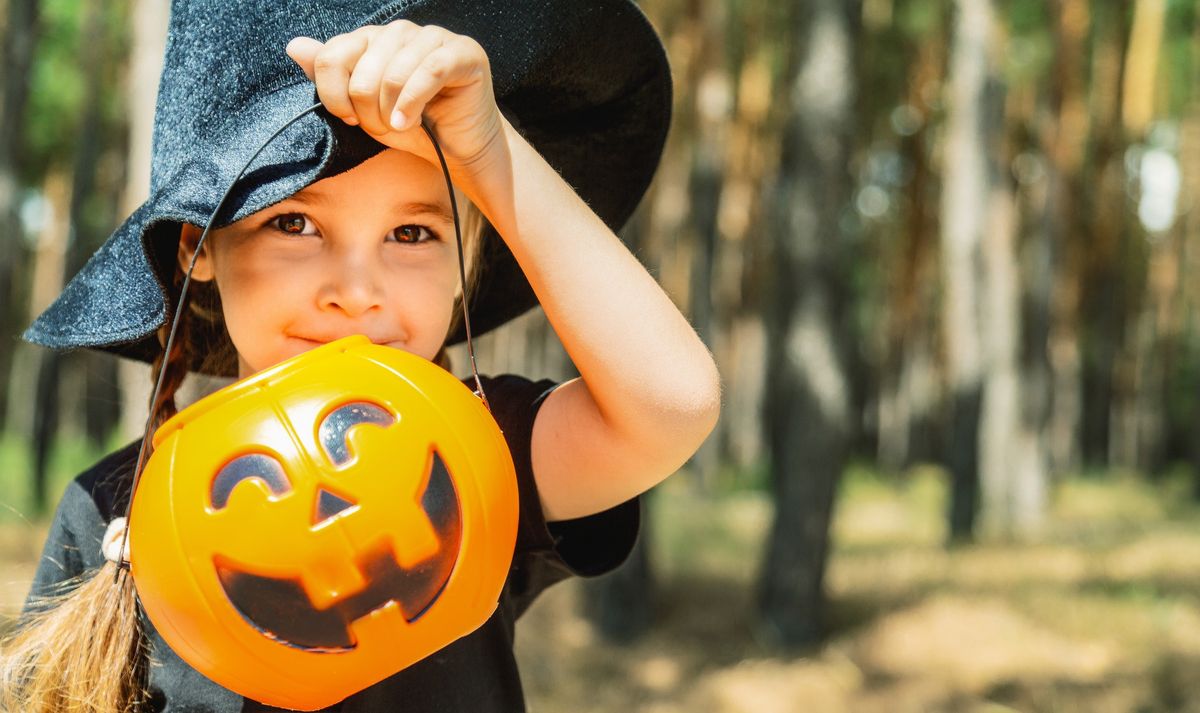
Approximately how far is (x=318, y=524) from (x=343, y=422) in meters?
0.11

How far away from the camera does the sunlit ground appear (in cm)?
596


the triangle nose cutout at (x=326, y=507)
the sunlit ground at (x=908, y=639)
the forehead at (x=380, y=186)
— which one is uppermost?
the forehead at (x=380, y=186)

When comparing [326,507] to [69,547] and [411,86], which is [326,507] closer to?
[411,86]

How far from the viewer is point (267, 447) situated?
3.75ft

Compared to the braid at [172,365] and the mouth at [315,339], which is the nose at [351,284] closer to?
the mouth at [315,339]

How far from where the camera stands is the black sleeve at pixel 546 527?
1594 millimetres

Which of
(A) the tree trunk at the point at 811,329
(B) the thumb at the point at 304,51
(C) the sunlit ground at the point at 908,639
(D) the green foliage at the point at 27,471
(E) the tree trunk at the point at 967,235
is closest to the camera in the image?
(B) the thumb at the point at 304,51

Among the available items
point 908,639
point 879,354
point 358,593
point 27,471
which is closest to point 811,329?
point 908,639

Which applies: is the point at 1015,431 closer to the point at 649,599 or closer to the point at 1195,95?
the point at 1195,95

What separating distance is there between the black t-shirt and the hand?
1.51ft

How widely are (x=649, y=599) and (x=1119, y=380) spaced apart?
87.2ft

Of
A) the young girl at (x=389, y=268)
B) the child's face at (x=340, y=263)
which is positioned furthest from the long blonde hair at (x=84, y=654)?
the child's face at (x=340, y=263)

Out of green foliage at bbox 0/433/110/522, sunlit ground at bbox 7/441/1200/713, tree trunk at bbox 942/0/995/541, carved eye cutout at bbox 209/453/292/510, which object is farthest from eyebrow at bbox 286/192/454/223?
tree trunk at bbox 942/0/995/541

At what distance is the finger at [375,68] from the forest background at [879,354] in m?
0.81
